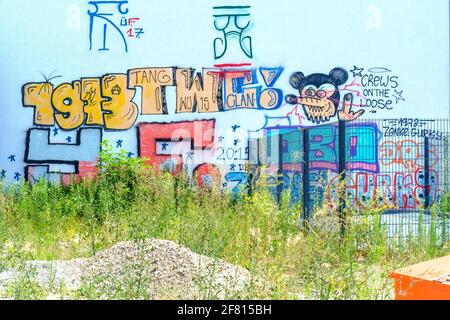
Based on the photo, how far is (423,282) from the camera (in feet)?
17.1

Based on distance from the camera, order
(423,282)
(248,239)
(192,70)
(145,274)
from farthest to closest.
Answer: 1. (192,70)
2. (248,239)
3. (145,274)
4. (423,282)

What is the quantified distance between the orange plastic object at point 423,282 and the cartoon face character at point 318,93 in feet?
34.3

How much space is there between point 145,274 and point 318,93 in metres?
10.1

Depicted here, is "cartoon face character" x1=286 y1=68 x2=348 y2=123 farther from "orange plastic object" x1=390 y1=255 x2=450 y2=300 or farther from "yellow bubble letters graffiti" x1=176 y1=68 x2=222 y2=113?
"orange plastic object" x1=390 y1=255 x2=450 y2=300

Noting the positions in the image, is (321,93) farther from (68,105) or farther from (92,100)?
(68,105)

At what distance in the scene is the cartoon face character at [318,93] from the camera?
15773 millimetres

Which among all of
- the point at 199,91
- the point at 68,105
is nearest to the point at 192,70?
the point at 199,91

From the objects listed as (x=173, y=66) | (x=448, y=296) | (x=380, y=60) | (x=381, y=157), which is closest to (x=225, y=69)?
(x=173, y=66)

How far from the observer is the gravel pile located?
6.06 m

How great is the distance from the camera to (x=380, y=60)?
15742mm

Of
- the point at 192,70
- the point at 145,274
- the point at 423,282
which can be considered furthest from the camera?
the point at 192,70

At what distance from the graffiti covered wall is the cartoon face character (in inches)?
1.3

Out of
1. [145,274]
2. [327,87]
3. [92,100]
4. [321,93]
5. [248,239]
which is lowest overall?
[145,274]

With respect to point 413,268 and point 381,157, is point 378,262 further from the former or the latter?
point 381,157
